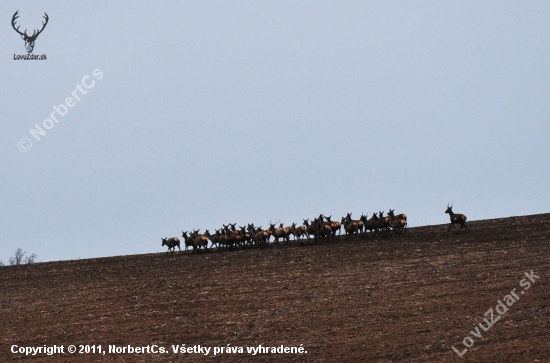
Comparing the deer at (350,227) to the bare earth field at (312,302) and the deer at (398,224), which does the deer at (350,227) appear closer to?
the deer at (398,224)

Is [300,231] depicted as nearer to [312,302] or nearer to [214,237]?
[214,237]

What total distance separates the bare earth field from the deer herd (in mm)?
1955

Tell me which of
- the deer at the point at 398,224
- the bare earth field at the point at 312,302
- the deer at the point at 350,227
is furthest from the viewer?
the deer at the point at 350,227

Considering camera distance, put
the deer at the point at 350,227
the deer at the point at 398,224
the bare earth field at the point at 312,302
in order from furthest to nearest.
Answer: the deer at the point at 350,227 < the deer at the point at 398,224 < the bare earth field at the point at 312,302

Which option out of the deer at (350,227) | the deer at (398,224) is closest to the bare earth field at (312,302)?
the deer at (398,224)

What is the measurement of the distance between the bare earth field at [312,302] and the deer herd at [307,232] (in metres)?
1.96

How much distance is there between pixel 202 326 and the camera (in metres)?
23.7

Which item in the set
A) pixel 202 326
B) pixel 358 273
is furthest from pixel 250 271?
pixel 202 326

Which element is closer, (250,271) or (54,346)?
(54,346)

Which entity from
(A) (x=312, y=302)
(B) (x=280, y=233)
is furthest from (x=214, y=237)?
(A) (x=312, y=302)

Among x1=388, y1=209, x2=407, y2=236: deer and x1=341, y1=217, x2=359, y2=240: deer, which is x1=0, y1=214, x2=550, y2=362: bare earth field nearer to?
x1=388, y1=209, x2=407, y2=236: deer

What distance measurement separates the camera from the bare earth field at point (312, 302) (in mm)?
20969

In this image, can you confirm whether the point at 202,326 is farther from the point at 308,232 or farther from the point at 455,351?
the point at 308,232

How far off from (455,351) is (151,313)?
396 inches
